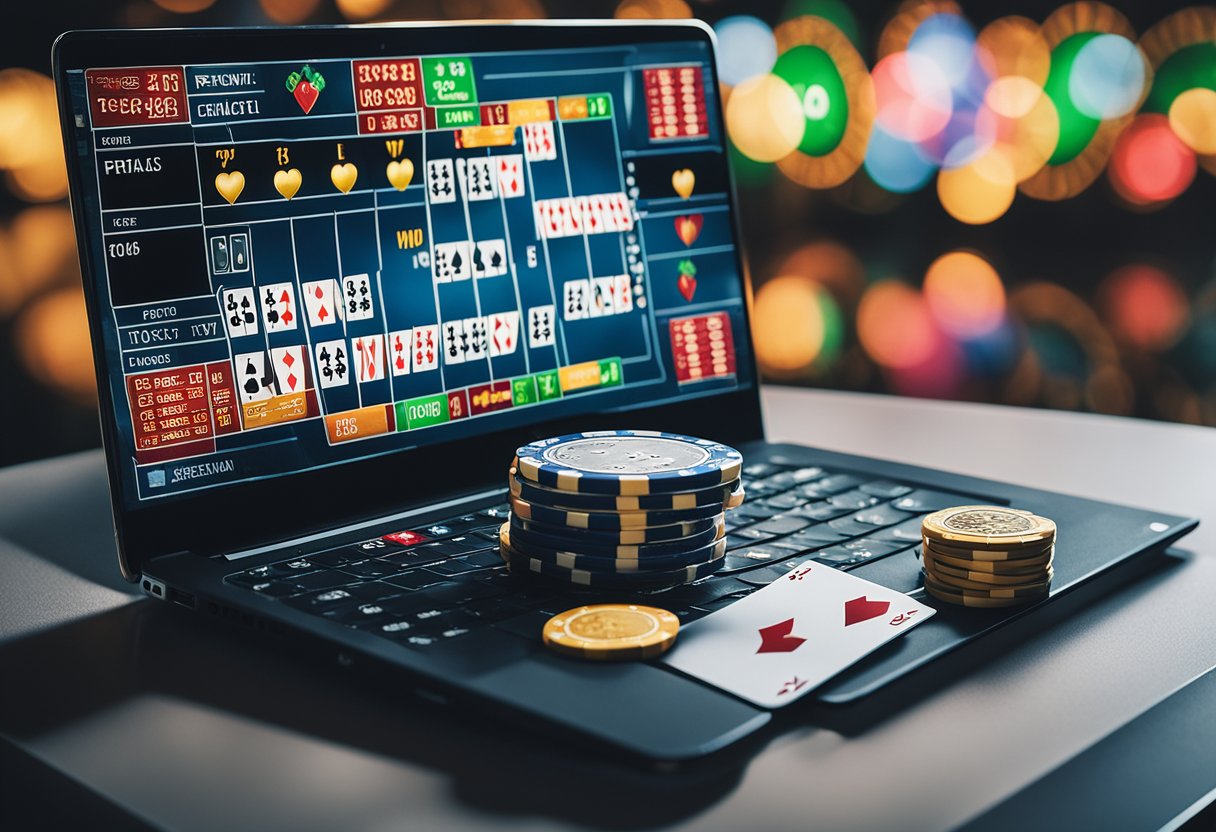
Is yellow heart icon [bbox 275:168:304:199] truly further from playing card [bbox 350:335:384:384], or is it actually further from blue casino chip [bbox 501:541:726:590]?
blue casino chip [bbox 501:541:726:590]

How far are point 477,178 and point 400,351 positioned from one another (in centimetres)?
19

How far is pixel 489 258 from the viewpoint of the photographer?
3.89 ft

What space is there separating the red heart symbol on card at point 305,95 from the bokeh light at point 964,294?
2595 mm

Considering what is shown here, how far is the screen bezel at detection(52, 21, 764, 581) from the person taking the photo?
3.11 ft

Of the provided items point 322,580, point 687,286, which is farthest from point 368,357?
point 687,286

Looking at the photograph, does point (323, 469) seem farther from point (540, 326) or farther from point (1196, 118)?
point (1196, 118)

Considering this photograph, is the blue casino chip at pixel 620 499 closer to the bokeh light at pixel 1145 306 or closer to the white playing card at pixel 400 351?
the white playing card at pixel 400 351

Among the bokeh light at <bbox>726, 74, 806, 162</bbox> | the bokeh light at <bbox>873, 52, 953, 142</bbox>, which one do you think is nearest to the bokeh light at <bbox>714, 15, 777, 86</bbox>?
the bokeh light at <bbox>726, 74, 806, 162</bbox>

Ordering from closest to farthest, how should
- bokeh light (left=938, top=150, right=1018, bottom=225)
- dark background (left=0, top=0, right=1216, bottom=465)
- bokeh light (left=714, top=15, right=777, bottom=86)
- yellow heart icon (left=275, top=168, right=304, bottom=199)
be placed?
1. yellow heart icon (left=275, top=168, right=304, bottom=199)
2. dark background (left=0, top=0, right=1216, bottom=465)
3. bokeh light (left=938, top=150, right=1018, bottom=225)
4. bokeh light (left=714, top=15, right=777, bottom=86)

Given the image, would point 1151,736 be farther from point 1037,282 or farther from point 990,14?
point 990,14

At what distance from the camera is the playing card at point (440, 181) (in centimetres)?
115

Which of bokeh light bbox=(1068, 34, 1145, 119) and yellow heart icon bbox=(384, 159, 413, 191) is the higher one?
bokeh light bbox=(1068, 34, 1145, 119)

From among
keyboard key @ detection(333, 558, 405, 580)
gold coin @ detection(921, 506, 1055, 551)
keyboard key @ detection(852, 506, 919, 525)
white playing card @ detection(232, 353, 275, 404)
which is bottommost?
keyboard key @ detection(852, 506, 919, 525)

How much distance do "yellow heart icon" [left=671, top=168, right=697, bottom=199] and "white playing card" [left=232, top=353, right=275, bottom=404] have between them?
511 millimetres
